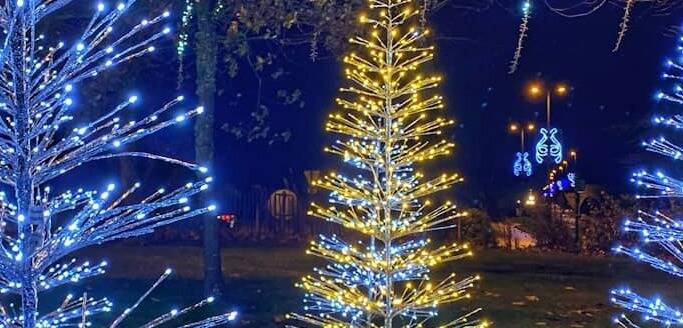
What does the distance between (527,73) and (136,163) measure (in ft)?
33.3

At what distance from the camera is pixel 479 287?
11.9 meters

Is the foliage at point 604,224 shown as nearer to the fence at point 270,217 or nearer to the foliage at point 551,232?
the foliage at point 551,232

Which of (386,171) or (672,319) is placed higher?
(386,171)

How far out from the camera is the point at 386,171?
6.26 m

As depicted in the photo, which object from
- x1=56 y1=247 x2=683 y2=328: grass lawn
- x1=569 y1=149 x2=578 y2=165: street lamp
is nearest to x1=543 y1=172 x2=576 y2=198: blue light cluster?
x1=569 y1=149 x2=578 y2=165: street lamp

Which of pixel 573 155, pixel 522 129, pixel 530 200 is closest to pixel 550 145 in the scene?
pixel 530 200

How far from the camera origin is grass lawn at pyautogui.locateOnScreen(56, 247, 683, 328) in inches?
393

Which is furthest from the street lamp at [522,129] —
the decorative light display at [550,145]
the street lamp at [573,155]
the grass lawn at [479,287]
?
the grass lawn at [479,287]

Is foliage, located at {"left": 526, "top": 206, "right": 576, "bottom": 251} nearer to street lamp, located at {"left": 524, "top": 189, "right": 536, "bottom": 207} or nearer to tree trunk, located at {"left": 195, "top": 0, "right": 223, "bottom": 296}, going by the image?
street lamp, located at {"left": 524, "top": 189, "right": 536, "bottom": 207}

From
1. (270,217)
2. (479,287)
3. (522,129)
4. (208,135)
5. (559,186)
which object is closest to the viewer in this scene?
(208,135)

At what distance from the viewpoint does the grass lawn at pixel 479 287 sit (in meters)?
9.99

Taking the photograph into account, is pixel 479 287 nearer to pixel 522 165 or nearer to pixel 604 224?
pixel 604 224

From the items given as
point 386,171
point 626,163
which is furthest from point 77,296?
point 626,163

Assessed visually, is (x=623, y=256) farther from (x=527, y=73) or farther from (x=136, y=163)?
(x=136, y=163)
